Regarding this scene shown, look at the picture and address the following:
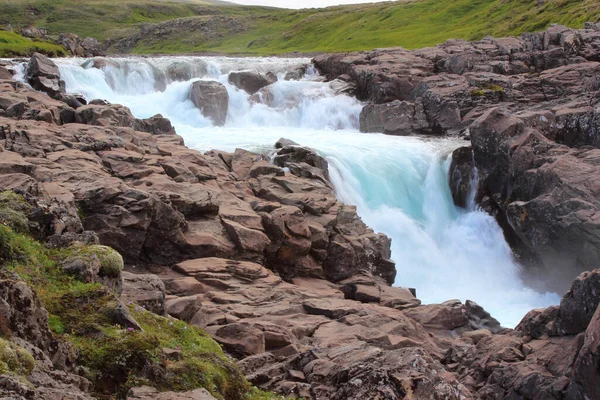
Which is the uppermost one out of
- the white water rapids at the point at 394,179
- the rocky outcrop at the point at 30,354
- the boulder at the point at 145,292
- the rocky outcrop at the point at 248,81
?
the rocky outcrop at the point at 30,354

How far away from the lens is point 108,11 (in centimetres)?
18475

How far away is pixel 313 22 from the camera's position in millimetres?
146625

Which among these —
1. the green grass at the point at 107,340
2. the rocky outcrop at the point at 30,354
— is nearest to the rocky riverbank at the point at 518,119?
the green grass at the point at 107,340

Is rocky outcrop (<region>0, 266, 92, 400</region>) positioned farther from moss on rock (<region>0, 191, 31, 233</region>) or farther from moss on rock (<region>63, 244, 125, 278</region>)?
moss on rock (<region>0, 191, 31, 233</region>)

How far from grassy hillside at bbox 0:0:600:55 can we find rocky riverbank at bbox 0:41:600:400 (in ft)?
199

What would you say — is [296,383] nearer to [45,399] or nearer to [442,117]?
[45,399]

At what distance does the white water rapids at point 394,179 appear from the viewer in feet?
124

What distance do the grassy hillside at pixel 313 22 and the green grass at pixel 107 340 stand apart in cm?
7475

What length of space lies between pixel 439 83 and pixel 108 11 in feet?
488

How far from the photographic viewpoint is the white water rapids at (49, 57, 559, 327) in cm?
3766

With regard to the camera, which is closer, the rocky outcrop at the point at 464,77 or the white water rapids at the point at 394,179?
the white water rapids at the point at 394,179

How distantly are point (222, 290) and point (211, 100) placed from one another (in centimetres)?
3819

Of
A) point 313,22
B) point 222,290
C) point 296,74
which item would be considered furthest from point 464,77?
point 313,22

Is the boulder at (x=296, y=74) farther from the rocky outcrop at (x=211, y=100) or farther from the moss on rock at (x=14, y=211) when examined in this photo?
the moss on rock at (x=14, y=211)
